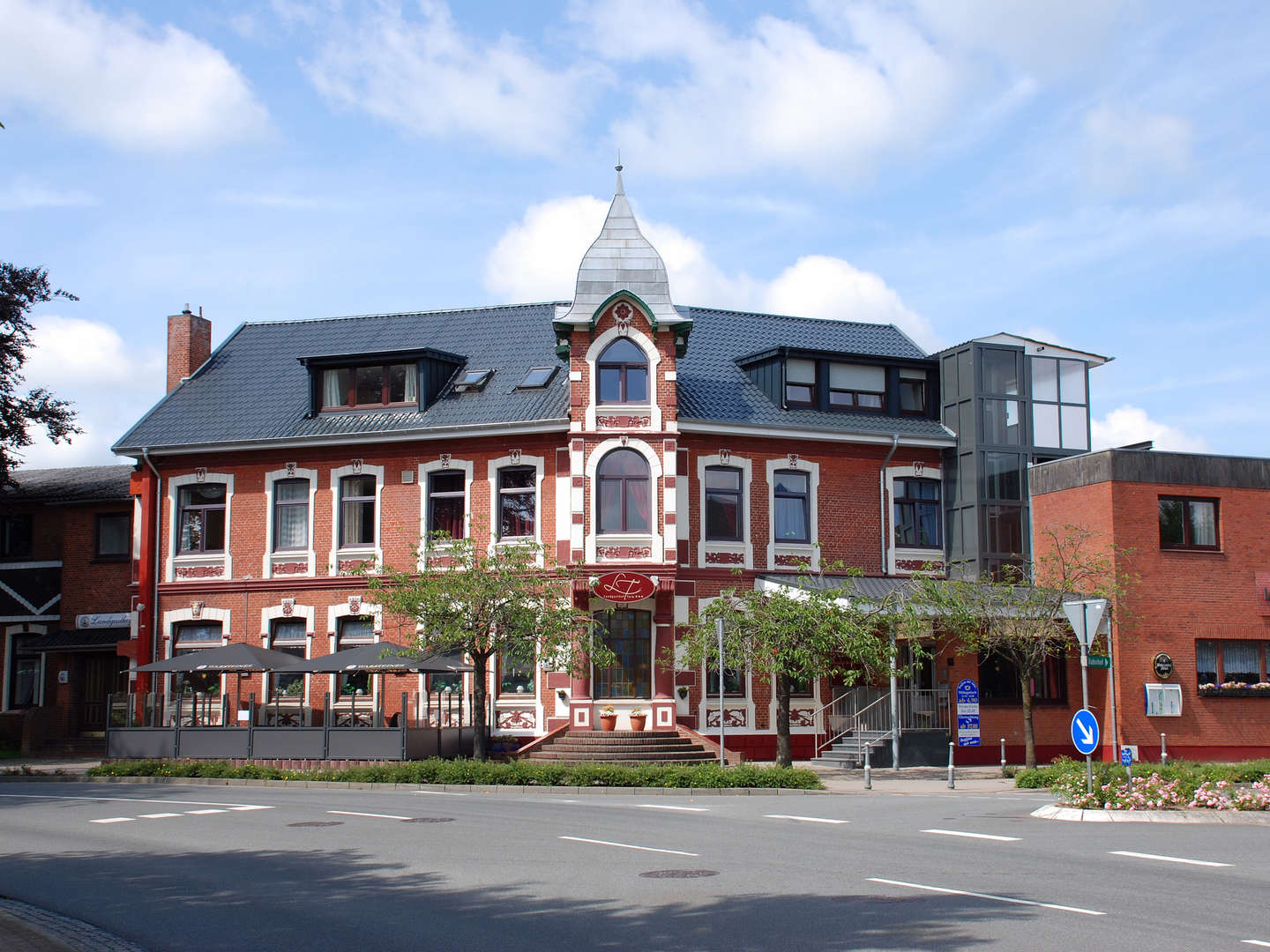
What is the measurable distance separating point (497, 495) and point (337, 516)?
407 cm

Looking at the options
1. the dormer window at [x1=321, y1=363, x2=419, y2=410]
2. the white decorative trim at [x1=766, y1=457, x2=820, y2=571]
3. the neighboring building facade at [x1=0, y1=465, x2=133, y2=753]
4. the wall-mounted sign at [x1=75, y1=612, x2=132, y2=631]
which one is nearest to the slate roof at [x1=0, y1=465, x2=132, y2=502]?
the neighboring building facade at [x1=0, y1=465, x2=133, y2=753]

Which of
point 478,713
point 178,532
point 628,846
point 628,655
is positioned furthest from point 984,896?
point 178,532

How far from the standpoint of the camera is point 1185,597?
29719 millimetres

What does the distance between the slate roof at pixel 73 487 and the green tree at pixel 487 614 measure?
12.2 meters

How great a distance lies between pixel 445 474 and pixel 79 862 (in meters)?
18.8

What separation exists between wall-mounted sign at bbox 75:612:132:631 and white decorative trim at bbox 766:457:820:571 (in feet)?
56.4

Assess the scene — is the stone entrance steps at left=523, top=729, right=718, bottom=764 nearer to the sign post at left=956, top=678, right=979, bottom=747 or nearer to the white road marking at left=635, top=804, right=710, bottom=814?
the sign post at left=956, top=678, right=979, bottom=747

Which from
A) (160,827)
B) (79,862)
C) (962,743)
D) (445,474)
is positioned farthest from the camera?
(445,474)

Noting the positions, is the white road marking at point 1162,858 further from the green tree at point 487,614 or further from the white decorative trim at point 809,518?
the white decorative trim at point 809,518

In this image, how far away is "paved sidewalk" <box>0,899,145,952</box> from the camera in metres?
8.92

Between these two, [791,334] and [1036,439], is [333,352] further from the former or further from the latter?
[1036,439]

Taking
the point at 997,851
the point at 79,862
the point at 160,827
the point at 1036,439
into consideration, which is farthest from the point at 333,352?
the point at 997,851

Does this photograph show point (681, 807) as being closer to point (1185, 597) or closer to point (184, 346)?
point (1185, 597)

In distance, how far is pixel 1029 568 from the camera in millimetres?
32062
